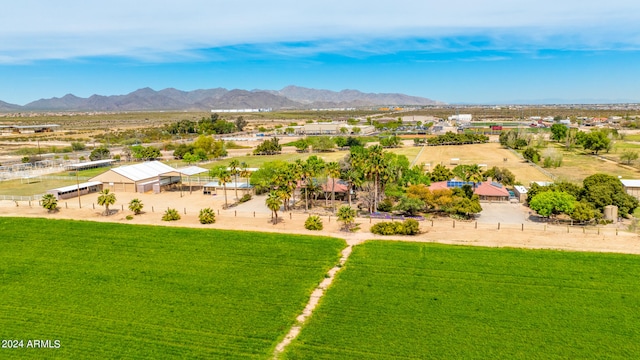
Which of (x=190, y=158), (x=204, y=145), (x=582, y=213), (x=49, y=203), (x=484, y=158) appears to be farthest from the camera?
(x=204, y=145)

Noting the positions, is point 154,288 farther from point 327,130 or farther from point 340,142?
point 327,130

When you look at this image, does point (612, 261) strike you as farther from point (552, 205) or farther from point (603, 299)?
point (552, 205)

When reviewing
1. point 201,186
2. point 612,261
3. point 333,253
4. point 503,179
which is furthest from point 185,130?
point 612,261

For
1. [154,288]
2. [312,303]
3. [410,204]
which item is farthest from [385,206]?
[154,288]

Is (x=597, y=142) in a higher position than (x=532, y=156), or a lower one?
higher

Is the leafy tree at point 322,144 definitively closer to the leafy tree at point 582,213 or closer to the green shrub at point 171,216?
the green shrub at point 171,216

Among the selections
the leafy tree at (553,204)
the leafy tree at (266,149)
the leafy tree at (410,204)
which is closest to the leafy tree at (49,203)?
the leafy tree at (410,204)

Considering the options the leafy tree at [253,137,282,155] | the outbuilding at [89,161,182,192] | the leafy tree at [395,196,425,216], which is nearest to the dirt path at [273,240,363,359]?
the leafy tree at [395,196,425,216]

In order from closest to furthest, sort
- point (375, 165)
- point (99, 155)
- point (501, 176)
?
point (375, 165), point (501, 176), point (99, 155)
